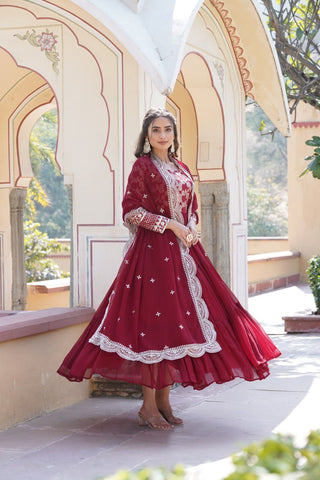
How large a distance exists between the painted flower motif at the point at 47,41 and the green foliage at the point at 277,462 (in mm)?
4727

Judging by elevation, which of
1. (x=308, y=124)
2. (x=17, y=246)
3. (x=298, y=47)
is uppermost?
(x=298, y=47)

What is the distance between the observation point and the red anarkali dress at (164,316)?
191 inches

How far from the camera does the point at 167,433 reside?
4984 mm

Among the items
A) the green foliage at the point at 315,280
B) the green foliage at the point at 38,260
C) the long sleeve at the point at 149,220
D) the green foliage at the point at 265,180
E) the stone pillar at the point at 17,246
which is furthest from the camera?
the green foliage at the point at 265,180

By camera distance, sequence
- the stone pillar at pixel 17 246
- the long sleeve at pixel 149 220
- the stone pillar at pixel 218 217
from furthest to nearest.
A: the stone pillar at pixel 17 246, the stone pillar at pixel 218 217, the long sleeve at pixel 149 220

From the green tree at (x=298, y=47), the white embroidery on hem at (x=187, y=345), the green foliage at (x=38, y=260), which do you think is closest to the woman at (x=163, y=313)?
the white embroidery on hem at (x=187, y=345)

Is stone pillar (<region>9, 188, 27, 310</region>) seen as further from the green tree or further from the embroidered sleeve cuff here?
the embroidered sleeve cuff

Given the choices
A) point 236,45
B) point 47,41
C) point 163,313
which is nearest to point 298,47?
point 236,45

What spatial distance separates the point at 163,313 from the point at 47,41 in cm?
244

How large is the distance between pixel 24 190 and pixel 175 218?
392 cm

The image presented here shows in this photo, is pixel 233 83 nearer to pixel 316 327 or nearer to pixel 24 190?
pixel 24 190

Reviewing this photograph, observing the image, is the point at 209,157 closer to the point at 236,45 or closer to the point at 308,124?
the point at 236,45

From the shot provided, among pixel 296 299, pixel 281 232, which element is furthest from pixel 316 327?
pixel 281 232

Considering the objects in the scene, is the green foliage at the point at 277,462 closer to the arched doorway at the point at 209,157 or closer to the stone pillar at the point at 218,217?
the arched doorway at the point at 209,157
